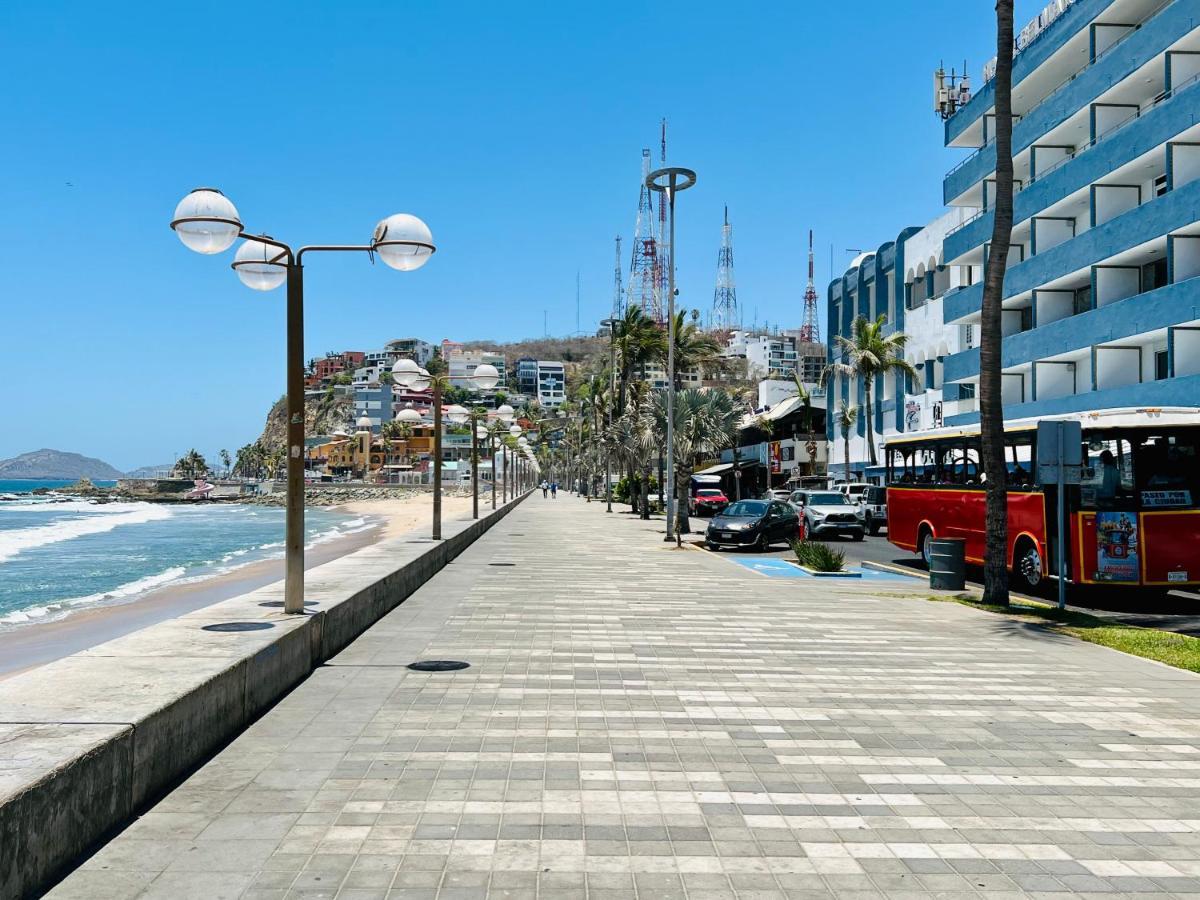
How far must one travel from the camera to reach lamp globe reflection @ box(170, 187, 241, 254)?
27.4ft

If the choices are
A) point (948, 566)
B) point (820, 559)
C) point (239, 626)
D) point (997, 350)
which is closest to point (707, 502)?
point (820, 559)

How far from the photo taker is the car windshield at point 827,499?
1369 inches

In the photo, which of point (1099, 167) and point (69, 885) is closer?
point (69, 885)

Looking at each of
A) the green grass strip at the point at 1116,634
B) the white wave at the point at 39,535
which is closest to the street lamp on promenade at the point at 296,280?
the green grass strip at the point at 1116,634

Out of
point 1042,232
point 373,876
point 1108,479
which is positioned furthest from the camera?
point 1042,232

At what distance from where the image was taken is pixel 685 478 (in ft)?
112

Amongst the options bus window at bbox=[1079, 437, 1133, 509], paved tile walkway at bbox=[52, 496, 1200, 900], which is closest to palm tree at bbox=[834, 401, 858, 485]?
bus window at bbox=[1079, 437, 1133, 509]

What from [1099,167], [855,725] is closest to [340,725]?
[855,725]

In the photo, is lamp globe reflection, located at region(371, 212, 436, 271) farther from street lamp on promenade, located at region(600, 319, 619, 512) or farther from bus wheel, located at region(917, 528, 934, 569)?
street lamp on promenade, located at region(600, 319, 619, 512)

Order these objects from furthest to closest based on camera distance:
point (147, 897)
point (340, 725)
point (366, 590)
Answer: point (366, 590)
point (340, 725)
point (147, 897)

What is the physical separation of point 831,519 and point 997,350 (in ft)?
61.5

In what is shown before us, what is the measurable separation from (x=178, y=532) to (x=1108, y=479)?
2376 inches

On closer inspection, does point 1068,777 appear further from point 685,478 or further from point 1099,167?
point 1099,167

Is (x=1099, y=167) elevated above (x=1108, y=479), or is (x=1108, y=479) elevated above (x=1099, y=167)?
(x=1099, y=167)
